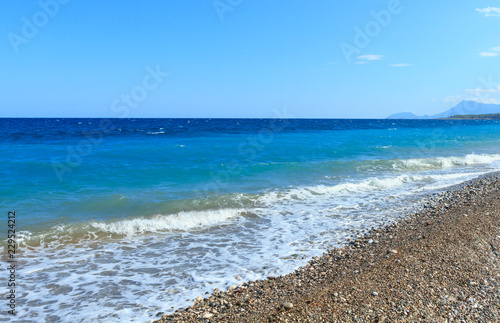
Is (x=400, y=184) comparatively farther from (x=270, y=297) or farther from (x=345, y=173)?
(x=270, y=297)

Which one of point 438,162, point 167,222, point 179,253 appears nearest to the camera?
point 179,253

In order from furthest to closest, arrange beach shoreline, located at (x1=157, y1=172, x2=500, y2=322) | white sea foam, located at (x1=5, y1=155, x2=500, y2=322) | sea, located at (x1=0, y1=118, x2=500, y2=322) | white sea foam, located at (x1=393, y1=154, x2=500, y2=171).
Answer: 1. white sea foam, located at (x1=393, y1=154, x2=500, y2=171)
2. sea, located at (x1=0, y1=118, x2=500, y2=322)
3. white sea foam, located at (x1=5, y1=155, x2=500, y2=322)
4. beach shoreline, located at (x1=157, y1=172, x2=500, y2=322)

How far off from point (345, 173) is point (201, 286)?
12761 mm

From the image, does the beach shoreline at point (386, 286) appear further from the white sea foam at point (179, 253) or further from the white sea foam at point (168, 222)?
the white sea foam at point (168, 222)

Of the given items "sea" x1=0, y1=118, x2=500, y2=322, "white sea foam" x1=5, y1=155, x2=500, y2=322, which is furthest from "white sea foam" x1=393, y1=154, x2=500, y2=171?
"white sea foam" x1=5, y1=155, x2=500, y2=322

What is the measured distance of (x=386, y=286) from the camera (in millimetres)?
4480

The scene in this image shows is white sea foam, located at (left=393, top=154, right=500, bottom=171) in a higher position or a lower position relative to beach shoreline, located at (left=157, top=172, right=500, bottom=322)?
higher

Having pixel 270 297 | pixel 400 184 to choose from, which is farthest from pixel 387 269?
pixel 400 184

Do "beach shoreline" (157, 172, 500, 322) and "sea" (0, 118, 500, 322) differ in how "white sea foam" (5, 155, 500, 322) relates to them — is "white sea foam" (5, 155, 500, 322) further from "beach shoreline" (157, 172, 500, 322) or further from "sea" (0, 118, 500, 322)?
"beach shoreline" (157, 172, 500, 322)

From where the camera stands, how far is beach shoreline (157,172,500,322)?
3.91 m

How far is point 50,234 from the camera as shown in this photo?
312 inches

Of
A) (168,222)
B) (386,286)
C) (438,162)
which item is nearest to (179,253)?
(168,222)

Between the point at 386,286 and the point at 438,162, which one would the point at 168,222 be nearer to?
the point at 386,286

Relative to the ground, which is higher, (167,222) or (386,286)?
(386,286)
